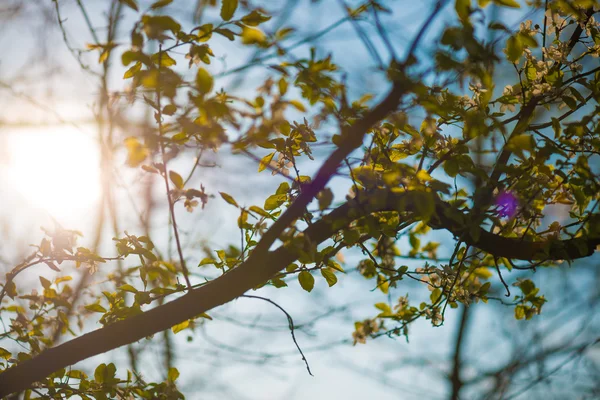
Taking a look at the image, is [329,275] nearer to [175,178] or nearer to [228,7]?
[175,178]

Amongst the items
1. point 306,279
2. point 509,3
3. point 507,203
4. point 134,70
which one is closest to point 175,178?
point 134,70

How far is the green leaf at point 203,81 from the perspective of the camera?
3.30ft

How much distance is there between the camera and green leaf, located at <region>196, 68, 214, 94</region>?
3.30 feet

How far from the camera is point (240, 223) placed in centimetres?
152

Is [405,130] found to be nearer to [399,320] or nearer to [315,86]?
[315,86]

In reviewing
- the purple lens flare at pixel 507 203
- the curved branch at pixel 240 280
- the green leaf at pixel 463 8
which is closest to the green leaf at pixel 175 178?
the curved branch at pixel 240 280

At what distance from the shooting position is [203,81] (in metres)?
1.01

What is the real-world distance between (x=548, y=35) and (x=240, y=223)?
58.2 inches

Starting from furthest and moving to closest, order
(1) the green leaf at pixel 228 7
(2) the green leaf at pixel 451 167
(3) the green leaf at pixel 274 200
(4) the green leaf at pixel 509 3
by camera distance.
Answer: (3) the green leaf at pixel 274 200
(2) the green leaf at pixel 451 167
(1) the green leaf at pixel 228 7
(4) the green leaf at pixel 509 3

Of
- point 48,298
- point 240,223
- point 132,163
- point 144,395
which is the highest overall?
point 48,298

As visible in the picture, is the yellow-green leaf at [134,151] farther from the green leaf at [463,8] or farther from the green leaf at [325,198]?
the green leaf at [463,8]

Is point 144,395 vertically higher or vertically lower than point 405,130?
→ lower

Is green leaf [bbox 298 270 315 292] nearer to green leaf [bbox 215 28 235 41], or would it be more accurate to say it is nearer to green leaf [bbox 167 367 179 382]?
green leaf [bbox 167 367 179 382]

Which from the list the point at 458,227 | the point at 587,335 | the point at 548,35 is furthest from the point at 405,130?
the point at 587,335
